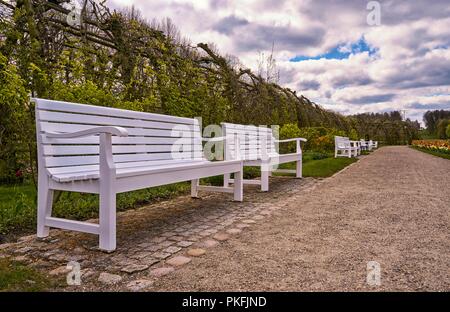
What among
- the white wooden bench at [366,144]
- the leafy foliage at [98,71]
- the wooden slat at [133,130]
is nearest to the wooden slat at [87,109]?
the wooden slat at [133,130]

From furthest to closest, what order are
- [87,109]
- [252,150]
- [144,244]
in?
[252,150] → [87,109] → [144,244]

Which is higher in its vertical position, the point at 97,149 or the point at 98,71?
the point at 98,71

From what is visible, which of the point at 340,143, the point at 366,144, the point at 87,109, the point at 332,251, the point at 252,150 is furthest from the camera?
the point at 366,144

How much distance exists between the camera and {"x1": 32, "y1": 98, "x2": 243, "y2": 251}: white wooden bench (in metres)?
2.63

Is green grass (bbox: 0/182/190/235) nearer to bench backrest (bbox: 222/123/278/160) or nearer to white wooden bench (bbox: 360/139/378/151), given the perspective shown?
bench backrest (bbox: 222/123/278/160)

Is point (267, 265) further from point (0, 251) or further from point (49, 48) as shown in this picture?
point (49, 48)

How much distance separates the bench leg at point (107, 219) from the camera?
261cm

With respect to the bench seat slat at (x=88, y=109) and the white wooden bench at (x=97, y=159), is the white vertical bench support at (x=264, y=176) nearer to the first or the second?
the white wooden bench at (x=97, y=159)

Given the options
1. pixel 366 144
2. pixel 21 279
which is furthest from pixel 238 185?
pixel 366 144

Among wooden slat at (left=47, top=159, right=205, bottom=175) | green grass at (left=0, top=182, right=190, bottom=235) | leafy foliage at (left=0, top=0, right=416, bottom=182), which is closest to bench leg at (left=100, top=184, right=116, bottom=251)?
wooden slat at (left=47, top=159, right=205, bottom=175)

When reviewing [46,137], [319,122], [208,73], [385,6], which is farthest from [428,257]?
[319,122]

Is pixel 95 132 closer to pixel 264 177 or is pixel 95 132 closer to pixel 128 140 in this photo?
pixel 128 140

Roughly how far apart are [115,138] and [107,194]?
961 millimetres

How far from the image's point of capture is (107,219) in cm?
264
